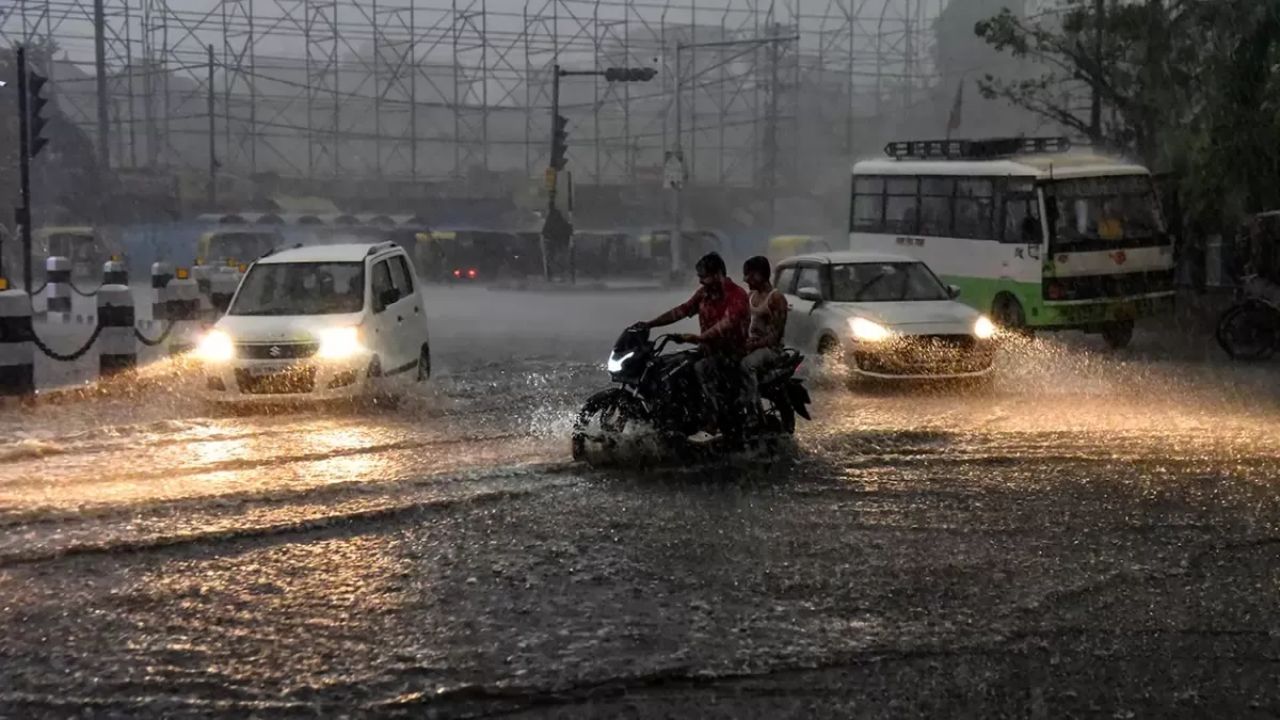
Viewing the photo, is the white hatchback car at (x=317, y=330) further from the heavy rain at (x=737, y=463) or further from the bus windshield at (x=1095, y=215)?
the bus windshield at (x=1095, y=215)

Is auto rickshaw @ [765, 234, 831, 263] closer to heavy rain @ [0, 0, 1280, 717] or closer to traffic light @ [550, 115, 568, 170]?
traffic light @ [550, 115, 568, 170]

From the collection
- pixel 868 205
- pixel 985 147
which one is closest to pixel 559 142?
pixel 868 205

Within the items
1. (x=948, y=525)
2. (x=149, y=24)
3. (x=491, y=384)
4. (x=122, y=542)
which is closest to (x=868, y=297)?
(x=491, y=384)

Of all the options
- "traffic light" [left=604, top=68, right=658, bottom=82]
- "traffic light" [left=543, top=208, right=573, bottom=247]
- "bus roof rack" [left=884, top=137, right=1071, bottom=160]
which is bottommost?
"traffic light" [left=543, top=208, right=573, bottom=247]

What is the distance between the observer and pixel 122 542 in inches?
311

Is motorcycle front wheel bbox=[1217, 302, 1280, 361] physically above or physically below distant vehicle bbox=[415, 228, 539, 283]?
below

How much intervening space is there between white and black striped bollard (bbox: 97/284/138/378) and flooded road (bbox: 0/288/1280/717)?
272cm

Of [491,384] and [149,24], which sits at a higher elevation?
[149,24]

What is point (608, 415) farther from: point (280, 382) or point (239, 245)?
point (239, 245)

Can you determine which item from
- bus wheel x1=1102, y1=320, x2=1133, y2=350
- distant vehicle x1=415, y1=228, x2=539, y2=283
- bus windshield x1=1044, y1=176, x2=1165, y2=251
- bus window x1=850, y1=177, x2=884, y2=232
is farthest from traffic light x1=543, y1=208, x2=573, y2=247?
bus windshield x1=1044, y1=176, x2=1165, y2=251

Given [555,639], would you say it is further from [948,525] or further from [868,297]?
[868,297]

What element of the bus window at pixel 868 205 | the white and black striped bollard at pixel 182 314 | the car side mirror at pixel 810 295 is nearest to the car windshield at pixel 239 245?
A: the bus window at pixel 868 205

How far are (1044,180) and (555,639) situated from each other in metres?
16.1

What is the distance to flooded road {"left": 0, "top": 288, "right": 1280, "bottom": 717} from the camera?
18.2ft
